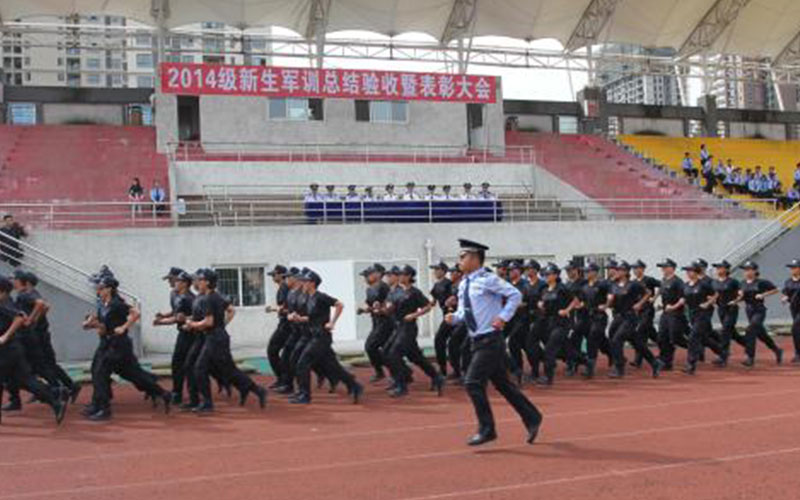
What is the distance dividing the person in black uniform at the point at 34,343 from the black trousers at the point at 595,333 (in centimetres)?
705

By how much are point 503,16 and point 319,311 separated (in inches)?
1136

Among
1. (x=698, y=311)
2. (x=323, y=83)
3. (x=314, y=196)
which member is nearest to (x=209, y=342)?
(x=698, y=311)

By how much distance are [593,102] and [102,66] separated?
82146mm

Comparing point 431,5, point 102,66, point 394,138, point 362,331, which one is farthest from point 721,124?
point 102,66

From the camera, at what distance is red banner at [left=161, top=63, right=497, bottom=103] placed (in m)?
27.7

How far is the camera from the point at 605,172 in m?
30.6

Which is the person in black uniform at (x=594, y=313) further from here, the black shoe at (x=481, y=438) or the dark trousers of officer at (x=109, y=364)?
the dark trousers of officer at (x=109, y=364)

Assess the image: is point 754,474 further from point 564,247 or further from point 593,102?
point 593,102

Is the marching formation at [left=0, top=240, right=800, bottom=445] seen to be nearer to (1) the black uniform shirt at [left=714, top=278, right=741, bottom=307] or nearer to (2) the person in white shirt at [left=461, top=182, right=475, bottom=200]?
(1) the black uniform shirt at [left=714, top=278, right=741, bottom=307]

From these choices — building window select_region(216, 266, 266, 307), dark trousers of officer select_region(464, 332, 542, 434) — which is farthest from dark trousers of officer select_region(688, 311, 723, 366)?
building window select_region(216, 266, 266, 307)

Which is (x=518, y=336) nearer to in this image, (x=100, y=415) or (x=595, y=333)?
(x=595, y=333)

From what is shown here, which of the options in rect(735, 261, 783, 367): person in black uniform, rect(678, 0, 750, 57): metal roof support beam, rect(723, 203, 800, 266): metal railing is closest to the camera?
rect(735, 261, 783, 367): person in black uniform

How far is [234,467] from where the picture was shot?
7.48m

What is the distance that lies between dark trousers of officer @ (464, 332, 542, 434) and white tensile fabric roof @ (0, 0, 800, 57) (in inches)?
1156
